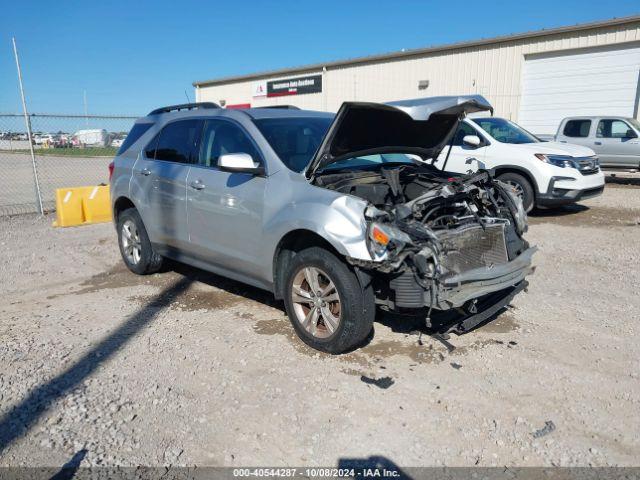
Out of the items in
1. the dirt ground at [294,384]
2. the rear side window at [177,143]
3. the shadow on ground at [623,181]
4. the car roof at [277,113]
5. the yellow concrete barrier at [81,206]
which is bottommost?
the shadow on ground at [623,181]

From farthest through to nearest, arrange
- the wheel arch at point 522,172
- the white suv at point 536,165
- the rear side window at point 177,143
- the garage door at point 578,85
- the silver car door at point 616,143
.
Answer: the garage door at point 578,85
the silver car door at point 616,143
the wheel arch at point 522,172
the white suv at point 536,165
the rear side window at point 177,143

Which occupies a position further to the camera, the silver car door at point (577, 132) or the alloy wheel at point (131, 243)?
the silver car door at point (577, 132)

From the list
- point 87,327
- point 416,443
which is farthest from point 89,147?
point 416,443

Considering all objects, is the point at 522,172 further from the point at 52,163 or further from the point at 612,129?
the point at 52,163

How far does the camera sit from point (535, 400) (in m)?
3.42

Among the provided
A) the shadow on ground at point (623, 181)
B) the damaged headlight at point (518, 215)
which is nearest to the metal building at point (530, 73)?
the shadow on ground at point (623, 181)

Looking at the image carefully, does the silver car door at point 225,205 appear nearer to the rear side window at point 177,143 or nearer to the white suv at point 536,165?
the rear side window at point 177,143

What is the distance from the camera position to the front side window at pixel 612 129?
569 inches

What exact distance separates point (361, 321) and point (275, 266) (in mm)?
972

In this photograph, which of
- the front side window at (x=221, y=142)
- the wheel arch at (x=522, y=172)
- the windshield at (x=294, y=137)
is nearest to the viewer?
the windshield at (x=294, y=137)

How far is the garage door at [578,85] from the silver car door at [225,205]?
1683 centimetres

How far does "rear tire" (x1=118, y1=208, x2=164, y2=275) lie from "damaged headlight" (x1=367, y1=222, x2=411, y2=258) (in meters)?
3.37

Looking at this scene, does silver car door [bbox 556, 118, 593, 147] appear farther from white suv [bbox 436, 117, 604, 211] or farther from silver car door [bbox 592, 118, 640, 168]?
white suv [bbox 436, 117, 604, 211]

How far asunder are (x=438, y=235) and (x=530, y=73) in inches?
700
